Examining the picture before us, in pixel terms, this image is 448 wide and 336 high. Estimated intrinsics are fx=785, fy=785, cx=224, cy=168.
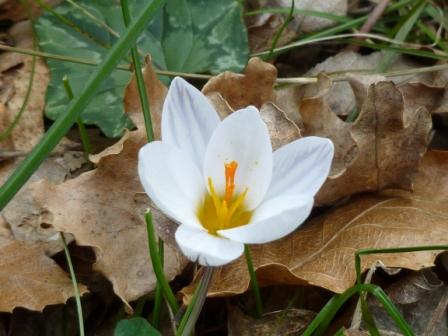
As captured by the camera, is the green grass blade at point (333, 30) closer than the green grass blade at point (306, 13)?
Yes

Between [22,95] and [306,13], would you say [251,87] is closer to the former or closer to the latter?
[306,13]

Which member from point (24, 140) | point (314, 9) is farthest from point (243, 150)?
point (314, 9)

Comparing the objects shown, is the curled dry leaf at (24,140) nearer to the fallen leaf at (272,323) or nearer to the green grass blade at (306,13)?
the fallen leaf at (272,323)

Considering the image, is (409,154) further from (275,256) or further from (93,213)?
(93,213)

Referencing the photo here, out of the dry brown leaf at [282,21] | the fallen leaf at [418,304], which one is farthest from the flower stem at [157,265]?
the dry brown leaf at [282,21]

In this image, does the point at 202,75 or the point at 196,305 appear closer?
the point at 196,305

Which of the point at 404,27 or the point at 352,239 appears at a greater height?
the point at 404,27

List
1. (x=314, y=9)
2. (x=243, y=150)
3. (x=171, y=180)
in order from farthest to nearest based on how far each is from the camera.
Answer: (x=314, y=9)
(x=243, y=150)
(x=171, y=180)
